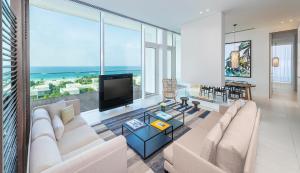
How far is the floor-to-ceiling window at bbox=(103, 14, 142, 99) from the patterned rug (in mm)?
1676

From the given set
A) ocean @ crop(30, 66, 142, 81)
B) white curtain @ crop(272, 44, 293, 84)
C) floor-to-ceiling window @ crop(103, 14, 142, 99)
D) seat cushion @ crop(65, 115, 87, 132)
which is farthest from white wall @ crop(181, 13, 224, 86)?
white curtain @ crop(272, 44, 293, 84)

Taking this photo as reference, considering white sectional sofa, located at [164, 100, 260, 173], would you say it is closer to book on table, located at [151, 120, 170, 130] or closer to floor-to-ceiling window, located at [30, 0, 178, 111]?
book on table, located at [151, 120, 170, 130]

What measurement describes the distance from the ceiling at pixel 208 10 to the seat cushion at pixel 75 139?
130 inches

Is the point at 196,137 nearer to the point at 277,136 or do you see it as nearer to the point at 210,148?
the point at 210,148

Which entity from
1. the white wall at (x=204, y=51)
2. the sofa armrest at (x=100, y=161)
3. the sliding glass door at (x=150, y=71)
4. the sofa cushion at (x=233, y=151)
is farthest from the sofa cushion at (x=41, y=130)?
the sliding glass door at (x=150, y=71)

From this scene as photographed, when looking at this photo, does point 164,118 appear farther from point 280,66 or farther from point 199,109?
point 280,66

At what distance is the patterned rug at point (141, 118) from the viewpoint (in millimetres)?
2090

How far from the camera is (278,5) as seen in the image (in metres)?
3.98

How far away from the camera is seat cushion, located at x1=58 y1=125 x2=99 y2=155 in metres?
1.91

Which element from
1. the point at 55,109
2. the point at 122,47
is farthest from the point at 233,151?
the point at 122,47

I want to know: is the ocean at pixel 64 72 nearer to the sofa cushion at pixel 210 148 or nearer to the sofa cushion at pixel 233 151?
the sofa cushion at pixel 210 148

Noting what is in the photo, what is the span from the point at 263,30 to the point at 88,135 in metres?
8.17

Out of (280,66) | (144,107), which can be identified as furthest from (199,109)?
(280,66)

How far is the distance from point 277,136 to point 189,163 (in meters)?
2.81
